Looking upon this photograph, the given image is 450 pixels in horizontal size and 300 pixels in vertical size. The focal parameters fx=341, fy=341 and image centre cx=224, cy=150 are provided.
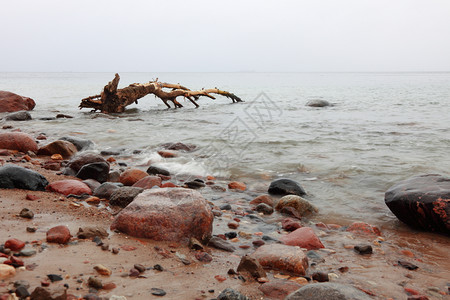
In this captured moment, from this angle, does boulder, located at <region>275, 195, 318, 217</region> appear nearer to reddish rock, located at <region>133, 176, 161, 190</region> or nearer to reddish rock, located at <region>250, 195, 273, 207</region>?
reddish rock, located at <region>250, 195, 273, 207</region>

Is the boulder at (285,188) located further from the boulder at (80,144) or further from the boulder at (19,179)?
the boulder at (80,144)

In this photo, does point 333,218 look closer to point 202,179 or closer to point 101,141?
Result: point 202,179

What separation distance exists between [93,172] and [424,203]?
15.1 feet

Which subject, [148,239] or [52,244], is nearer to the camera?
[52,244]

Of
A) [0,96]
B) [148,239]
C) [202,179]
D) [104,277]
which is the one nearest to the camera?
[104,277]

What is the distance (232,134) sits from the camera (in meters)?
11.4

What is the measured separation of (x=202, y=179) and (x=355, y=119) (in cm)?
1031

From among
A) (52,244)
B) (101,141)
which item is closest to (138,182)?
(52,244)

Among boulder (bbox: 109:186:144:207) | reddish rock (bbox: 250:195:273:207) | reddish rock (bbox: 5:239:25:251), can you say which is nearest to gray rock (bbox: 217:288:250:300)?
reddish rock (bbox: 5:239:25:251)

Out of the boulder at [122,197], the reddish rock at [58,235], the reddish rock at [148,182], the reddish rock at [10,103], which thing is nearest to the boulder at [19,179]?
the boulder at [122,197]

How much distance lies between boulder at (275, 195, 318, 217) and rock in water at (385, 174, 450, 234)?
98cm

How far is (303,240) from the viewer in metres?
3.45

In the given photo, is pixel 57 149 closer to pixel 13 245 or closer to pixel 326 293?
pixel 13 245

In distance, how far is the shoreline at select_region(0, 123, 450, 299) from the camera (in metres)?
2.23
